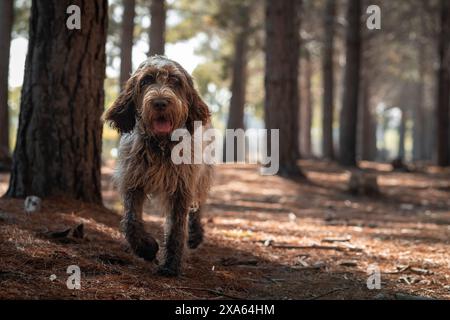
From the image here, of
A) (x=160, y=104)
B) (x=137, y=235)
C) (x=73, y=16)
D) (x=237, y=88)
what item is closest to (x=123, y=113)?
(x=160, y=104)

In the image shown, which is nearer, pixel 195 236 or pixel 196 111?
pixel 196 111

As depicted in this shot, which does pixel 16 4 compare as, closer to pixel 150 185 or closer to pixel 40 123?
pixel 40 123

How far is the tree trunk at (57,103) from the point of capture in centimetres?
688

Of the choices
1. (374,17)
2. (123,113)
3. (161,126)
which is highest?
(374,17)

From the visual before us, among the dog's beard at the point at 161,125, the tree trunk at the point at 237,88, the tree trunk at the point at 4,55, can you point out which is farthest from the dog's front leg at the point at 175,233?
the tree trunk at the point at 237,88

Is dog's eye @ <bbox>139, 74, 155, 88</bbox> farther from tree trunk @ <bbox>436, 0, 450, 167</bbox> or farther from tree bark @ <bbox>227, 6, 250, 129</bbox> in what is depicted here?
tree bark @ <bbox>227, 6, 250, 129</bbox>

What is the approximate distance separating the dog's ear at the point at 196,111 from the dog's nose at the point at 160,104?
1.88 ft

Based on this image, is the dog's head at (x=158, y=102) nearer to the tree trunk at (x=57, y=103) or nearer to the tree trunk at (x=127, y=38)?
the tree trunk at (x=57, y=103)

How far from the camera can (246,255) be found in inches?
250

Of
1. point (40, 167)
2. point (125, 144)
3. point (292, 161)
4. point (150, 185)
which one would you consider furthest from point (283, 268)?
point (292, 161)

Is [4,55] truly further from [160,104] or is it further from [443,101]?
[443,101]

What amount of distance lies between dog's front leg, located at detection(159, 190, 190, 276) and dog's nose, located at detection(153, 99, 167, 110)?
894 millimetres

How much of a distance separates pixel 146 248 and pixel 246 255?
1.47 metres

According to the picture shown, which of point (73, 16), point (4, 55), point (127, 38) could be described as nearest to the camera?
point (73, 16)
